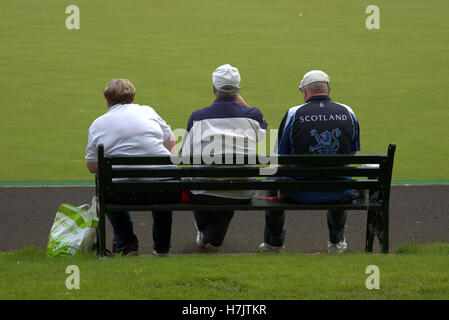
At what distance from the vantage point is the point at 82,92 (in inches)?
587

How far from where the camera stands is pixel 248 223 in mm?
7207

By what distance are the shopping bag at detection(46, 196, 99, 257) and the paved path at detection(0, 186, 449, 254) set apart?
85 centimetres

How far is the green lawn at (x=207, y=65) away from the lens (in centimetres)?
1146

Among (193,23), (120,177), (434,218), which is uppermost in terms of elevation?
(193,23)

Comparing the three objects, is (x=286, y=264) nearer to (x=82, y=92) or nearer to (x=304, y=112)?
(x=304, y=112)

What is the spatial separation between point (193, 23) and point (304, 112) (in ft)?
65.2

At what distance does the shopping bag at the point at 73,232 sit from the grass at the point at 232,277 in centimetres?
14

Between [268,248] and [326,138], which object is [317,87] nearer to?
[326,138]

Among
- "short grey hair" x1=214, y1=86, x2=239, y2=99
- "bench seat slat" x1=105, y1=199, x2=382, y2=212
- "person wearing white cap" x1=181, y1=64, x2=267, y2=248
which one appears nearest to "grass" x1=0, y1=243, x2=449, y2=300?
"bench seat slat" x1=105, y1=199, x2=382, y2=212

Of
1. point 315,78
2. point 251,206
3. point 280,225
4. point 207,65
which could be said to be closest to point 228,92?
point 315,78

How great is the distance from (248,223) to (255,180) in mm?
1741

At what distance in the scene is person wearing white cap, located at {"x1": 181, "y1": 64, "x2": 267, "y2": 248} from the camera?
5719mm

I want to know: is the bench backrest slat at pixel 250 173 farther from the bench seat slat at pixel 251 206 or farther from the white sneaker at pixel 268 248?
the white sneaker at pixel 268 248

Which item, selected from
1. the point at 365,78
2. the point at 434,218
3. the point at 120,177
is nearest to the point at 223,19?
the point at 365,78
